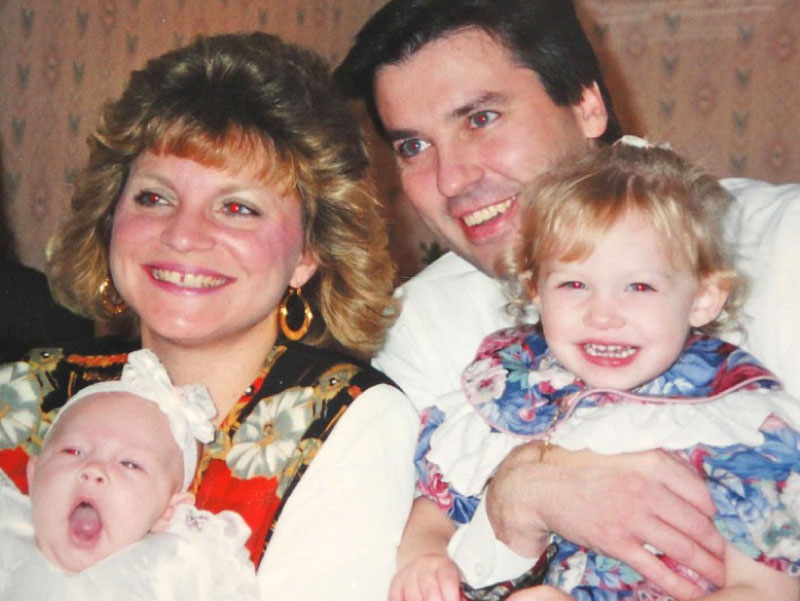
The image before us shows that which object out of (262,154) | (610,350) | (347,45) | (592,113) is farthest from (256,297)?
(347,45)

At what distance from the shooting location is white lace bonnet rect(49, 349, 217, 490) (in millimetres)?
1448

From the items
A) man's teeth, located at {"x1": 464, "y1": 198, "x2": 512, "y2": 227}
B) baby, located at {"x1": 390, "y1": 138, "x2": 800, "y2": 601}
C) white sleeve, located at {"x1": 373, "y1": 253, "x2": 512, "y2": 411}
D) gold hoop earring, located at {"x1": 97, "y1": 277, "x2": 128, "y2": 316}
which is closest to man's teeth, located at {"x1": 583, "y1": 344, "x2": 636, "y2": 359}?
baby, located at {"x1": 390, "y1": 138, "x2": 800, "y2": 601}

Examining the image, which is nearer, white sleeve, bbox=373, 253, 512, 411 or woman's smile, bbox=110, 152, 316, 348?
woman's smile, bbox=110, 152, 316, 348

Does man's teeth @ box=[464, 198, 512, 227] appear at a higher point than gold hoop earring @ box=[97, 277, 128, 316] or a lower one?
higher

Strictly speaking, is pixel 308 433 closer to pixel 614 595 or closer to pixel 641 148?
pixel 614 595

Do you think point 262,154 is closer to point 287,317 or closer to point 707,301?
point 287,317

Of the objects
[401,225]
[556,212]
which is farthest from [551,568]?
[401,225]

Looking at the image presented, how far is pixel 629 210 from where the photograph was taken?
1.44 metres

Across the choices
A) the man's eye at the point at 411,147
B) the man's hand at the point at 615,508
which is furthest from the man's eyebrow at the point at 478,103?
the man's hand at the point at 615,508

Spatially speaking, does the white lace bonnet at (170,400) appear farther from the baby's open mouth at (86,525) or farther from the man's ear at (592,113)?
the man's ear at (592,113)

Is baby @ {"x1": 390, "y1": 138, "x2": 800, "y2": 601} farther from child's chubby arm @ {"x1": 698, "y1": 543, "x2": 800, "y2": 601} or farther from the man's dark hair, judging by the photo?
the man's dark hair

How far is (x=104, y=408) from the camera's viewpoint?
1405 mm

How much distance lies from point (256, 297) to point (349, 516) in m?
0.44

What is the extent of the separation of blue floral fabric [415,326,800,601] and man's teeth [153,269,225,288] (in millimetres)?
464
